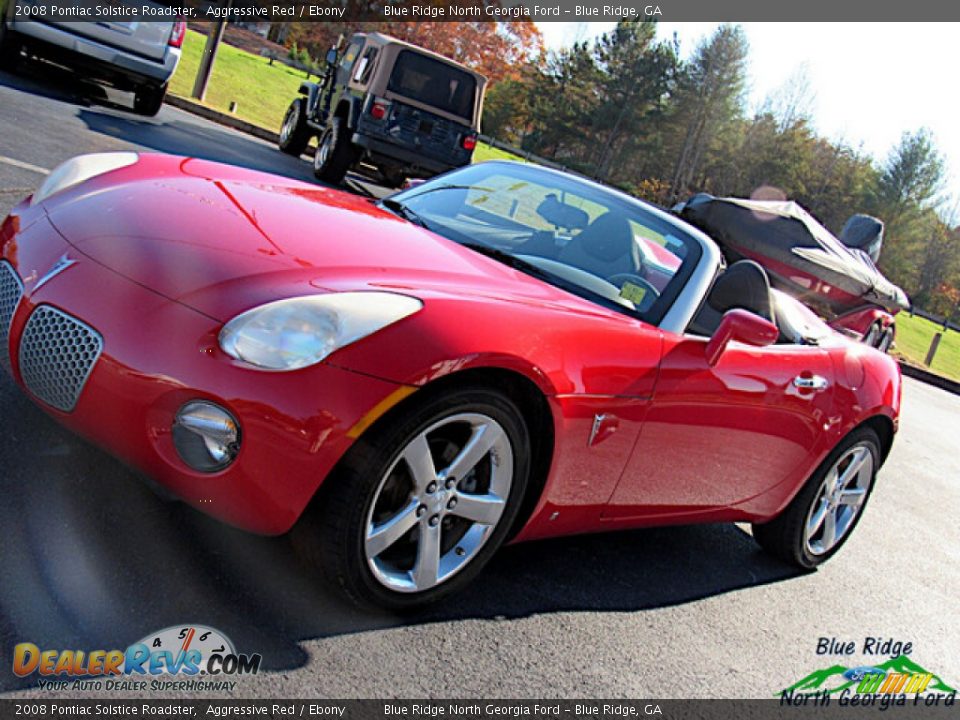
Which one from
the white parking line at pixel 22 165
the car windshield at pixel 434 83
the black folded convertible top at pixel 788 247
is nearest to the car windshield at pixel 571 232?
the white parking line at pixel 22 165

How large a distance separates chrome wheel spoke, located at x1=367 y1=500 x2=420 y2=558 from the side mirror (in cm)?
133

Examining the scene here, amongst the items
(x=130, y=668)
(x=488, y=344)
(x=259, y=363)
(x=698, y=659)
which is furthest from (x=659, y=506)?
(x=130, y=668)

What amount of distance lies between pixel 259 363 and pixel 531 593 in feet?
4.57

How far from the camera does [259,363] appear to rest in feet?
8.30

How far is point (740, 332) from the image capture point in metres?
3.51

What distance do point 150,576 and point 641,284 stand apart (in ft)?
6.68

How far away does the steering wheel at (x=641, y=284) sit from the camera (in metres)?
3.67

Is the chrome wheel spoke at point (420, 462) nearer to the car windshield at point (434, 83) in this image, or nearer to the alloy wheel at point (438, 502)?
the alloy wheel at point (438, 502)

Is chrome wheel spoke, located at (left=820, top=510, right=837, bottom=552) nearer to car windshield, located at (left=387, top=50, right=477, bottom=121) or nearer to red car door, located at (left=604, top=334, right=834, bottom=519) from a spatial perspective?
red car door, located at (left=604, top=334, right=834, bottom=519)

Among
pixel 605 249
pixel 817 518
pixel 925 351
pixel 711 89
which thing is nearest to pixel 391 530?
pixel 605 249

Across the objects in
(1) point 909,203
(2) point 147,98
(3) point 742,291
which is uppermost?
(1) point 909,203

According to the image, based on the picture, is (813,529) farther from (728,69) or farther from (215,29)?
(728,69)

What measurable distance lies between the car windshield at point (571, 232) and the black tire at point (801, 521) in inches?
49.5

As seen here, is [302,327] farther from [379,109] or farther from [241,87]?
[241,87]
